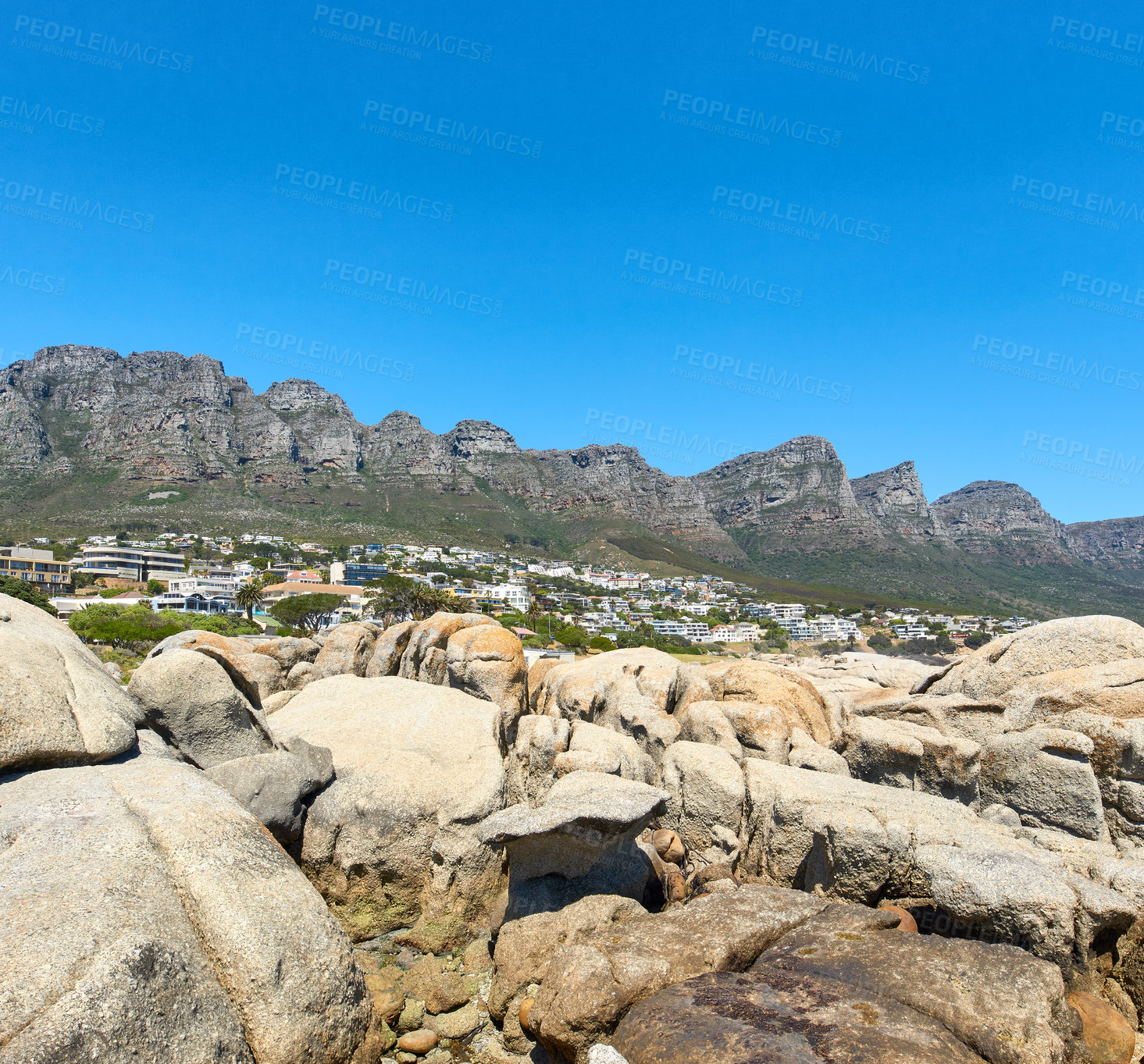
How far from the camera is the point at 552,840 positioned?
9547mm

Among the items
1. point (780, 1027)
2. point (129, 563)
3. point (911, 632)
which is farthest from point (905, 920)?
point (129, 563)

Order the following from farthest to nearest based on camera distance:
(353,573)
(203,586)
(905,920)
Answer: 1. (353,573)
2. (203,586)
3. (905,920)

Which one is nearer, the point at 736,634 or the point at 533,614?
the point at 533,614

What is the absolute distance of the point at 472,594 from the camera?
392ft

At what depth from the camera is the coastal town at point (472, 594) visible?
285 feet

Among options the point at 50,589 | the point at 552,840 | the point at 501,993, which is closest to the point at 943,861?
the point at 552,840

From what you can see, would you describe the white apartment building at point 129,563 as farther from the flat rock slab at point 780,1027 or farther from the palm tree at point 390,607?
the flat rock slab at point 780,1027

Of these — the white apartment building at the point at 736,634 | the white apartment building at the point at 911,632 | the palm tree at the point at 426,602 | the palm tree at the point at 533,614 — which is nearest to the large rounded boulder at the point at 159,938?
the palm tree at the point at 426,602

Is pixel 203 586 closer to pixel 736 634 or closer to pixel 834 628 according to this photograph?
pixel 736 634

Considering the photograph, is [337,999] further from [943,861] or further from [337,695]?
[337,695]

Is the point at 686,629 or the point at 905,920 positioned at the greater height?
the point at 905,920

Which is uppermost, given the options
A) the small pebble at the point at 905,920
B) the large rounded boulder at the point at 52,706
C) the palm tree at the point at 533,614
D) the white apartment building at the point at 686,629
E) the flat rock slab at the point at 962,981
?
the large rounded boulder at the point at 52,706

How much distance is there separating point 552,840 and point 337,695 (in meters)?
7.77

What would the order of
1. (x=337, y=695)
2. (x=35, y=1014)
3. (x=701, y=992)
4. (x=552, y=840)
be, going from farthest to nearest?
(x=337, y=695) < (x=552, y=840) < (x=701, y=992) < (x=35, y=1014)
